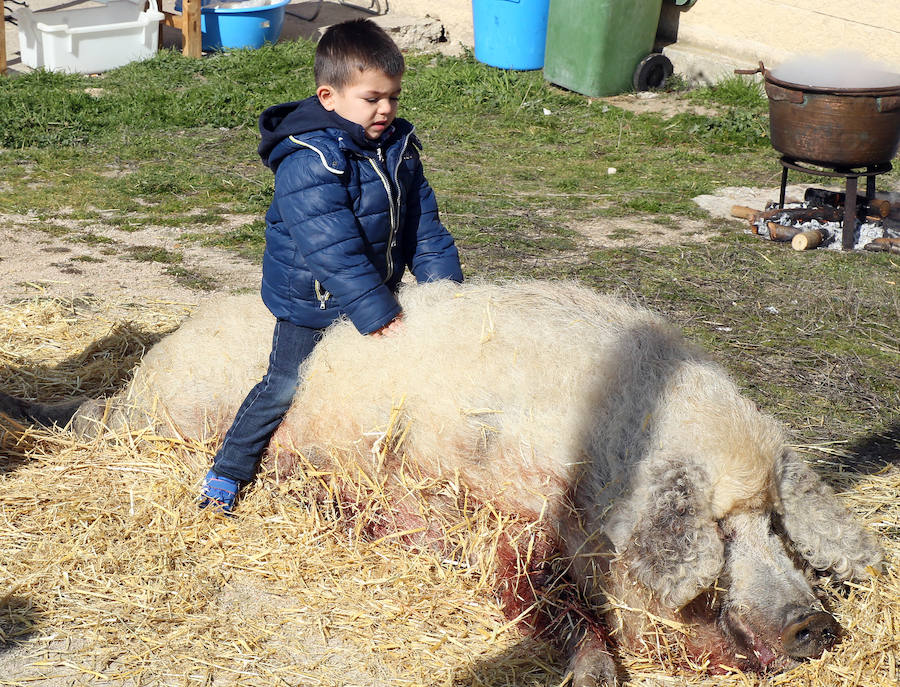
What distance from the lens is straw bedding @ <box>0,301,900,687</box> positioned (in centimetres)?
290

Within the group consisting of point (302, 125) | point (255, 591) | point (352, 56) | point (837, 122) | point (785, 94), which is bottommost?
point (255, 591)

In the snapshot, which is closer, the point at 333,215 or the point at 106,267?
the point at 333,215

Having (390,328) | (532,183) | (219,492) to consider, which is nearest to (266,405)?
(219,492)

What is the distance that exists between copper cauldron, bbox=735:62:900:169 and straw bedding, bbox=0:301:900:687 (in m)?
3.75

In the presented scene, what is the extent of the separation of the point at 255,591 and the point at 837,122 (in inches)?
217

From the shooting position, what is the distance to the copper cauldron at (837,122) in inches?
267

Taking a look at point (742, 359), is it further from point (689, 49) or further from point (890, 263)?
point (689, 49)

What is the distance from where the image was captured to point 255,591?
129 inches

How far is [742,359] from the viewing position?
5164 mm

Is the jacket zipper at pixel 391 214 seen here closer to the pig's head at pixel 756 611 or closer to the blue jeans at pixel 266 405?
the blue jeans at pixel 266 405

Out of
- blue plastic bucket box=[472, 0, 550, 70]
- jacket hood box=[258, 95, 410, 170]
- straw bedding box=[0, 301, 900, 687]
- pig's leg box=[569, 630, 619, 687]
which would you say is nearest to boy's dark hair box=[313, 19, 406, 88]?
jacket hood box=[258, 95, 410, 170]

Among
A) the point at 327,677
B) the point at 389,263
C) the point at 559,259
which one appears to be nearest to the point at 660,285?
the point at 559,259

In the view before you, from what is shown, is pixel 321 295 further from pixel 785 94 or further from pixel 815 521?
pixel 785 94

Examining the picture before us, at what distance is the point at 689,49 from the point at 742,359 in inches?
277
